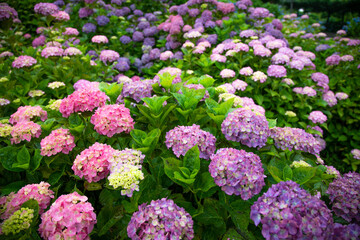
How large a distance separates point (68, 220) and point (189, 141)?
2.33ft

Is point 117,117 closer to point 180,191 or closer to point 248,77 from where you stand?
point 180,191

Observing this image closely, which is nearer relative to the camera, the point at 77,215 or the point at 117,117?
the point at 77,215

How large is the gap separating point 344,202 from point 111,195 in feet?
4.01

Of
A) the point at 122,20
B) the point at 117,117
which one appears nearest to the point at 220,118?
the point at 117,117

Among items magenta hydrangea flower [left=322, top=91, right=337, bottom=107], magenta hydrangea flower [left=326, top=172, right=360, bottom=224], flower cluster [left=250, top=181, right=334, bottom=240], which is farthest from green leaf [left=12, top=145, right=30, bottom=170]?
magenta hydrangea flower [left=322, top=91, right=337, bottom=107]

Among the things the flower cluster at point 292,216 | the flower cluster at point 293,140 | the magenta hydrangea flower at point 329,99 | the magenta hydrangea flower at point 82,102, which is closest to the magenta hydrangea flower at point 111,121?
the magenta hydrangea flower at point 82,102

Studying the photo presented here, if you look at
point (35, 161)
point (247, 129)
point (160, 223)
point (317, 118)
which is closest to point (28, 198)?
point (35, 161)

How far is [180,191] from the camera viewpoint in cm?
151

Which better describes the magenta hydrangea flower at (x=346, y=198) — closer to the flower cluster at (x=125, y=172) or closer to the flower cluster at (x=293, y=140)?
the flower cluster at (x=293, y=140)

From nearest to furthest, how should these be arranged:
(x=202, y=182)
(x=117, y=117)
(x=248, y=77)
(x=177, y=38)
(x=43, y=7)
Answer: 1. (x=202, y=182)
2. (x=117, y=117)
3. (x=248, y=77)
4. (x=43, y=7)
5. (x=177, y=38)

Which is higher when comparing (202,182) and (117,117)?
(117,117)

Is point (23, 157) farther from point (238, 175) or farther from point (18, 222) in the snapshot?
point (238, 175)

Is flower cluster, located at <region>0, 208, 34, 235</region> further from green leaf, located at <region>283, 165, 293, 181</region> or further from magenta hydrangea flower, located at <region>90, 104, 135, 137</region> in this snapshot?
Result: green leaf, located at <region>283, 165, 293, 181</region>

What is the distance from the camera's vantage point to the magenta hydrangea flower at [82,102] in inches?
60.5
